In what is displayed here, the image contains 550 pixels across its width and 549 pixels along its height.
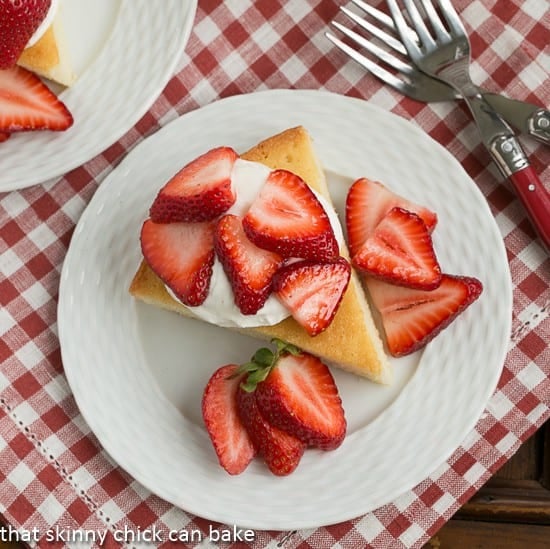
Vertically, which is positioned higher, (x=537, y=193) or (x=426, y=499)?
(x=537, y=193)

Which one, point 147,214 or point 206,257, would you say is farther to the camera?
point 147,214

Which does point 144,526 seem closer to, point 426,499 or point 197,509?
point 197,509

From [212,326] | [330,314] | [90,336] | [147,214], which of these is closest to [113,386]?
[90,336]

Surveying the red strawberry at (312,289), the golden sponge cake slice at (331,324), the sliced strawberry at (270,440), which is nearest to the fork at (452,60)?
the golden sponge cake slice at (331,324)

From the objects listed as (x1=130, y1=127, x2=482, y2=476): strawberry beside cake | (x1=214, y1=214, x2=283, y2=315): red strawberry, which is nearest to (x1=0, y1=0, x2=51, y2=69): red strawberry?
(x1=130, y1=127, x2=482, y2=476): strawberry beside cake

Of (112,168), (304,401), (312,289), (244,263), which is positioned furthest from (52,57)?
(304,401)
